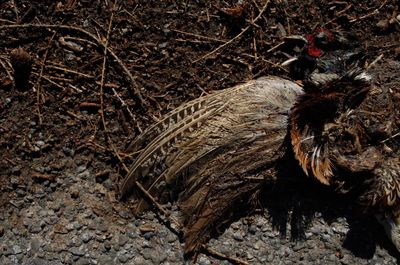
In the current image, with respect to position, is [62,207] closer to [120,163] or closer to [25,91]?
[120,163]

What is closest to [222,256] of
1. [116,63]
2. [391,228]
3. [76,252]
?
[76,252]

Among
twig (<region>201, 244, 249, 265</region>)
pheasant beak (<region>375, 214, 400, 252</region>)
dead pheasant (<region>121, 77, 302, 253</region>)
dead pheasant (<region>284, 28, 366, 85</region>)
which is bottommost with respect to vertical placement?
twig (<region>201, 244, 249, 265</region>)

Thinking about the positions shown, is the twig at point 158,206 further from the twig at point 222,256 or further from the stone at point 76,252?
the stone at point 76,252

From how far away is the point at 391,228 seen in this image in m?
2.97

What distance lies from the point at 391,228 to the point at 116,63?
1.72m

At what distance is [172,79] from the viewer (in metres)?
3.04

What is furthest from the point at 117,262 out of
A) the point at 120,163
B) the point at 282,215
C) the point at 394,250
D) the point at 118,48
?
the point at 394,250

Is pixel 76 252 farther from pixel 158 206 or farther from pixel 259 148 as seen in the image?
pixel 259 148

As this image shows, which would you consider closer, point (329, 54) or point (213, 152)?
point (213, 152)

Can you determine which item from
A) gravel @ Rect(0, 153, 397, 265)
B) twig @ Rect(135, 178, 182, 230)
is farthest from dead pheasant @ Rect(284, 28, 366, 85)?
twig @ Rect(135, 178, 182, 230)

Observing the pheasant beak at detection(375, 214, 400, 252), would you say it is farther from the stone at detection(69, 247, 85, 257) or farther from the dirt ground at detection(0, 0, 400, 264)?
the stone at detection(69, 247, 85, 257)

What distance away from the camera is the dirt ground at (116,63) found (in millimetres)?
2949

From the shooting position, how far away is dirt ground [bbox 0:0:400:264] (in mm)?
2949

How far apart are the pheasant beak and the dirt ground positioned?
90 cm
